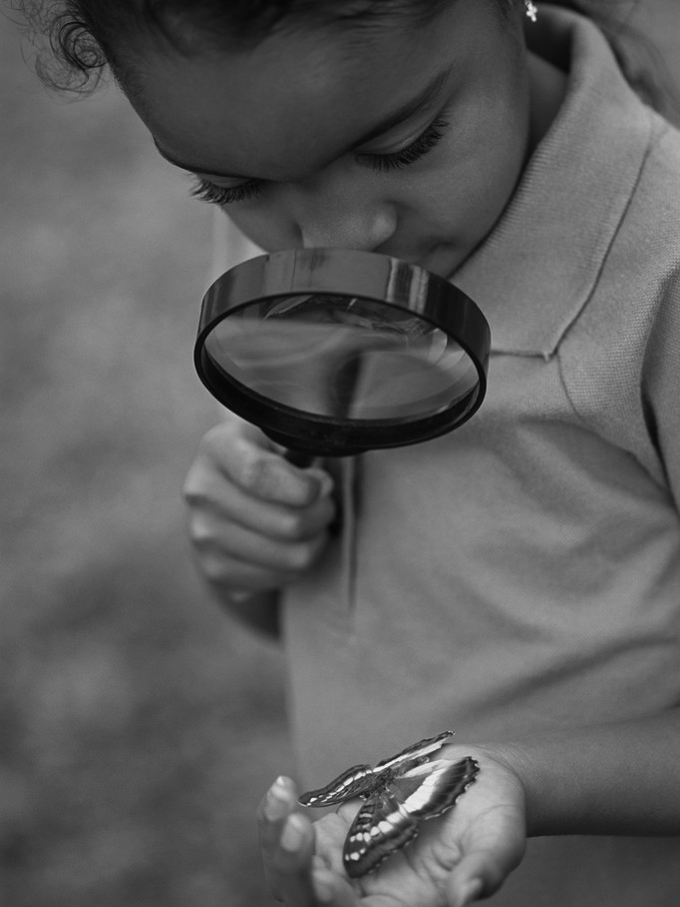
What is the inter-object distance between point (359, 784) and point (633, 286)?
547 millimetres

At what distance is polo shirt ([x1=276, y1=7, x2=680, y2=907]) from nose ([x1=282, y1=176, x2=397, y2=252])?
0.60ft

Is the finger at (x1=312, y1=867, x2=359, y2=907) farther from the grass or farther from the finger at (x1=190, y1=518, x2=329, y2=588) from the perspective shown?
the grass

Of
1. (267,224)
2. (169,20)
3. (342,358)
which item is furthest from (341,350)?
(169,20)

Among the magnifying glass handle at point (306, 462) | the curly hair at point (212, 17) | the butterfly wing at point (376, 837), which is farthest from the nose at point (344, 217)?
the butterfly wing at point (376, 837)

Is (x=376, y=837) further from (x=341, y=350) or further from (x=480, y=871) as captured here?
(x=341, y=350)

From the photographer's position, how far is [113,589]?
304 cm

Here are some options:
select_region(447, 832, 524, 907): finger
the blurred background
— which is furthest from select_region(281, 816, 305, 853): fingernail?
the blurred background

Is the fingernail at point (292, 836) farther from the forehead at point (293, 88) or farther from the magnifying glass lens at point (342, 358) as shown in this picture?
the forehead at point (293, 88)

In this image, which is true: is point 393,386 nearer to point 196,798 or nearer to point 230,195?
point 230,195

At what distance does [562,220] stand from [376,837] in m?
0.64

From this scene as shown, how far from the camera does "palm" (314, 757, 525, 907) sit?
3.31ft

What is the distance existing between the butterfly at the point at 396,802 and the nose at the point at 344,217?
1.60 ft

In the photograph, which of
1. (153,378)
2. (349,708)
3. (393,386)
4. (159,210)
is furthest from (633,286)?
(159,210)

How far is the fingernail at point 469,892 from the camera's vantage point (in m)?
0.94
